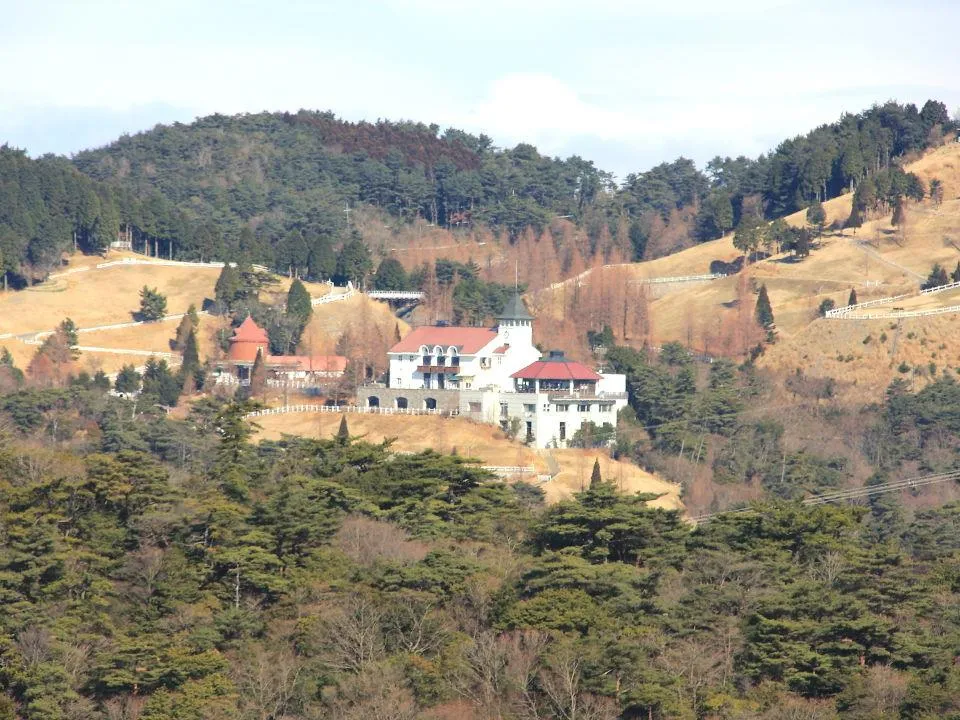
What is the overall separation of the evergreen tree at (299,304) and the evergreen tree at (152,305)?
7.26m

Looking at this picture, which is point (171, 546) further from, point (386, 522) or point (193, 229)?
point (193, 229)

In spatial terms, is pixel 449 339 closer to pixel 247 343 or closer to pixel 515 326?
pixel 515 326

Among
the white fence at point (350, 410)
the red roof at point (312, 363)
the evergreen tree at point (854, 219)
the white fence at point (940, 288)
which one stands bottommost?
the white fence at point (350, 410)

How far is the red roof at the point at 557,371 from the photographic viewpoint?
8388 cm

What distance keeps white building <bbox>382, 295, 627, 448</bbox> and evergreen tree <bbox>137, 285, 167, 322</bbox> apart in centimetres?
1991

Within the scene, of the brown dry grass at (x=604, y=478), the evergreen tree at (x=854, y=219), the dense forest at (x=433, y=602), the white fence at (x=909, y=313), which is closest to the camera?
the dense forest at (x=433, y=602)

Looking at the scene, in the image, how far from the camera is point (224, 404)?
82.4 metres

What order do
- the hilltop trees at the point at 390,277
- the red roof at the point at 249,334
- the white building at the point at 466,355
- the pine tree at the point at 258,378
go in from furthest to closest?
the hilltop trees at the point at 390,277
the red roof at the point at 249,334
the pine tree at the point at 258,378
the white building at the point at 466,355

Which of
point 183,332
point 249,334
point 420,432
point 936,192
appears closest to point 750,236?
point 936,192

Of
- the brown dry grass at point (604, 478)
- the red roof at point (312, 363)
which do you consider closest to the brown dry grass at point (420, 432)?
the brown dry grass at point (604, 478)

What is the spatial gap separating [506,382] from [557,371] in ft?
10.0

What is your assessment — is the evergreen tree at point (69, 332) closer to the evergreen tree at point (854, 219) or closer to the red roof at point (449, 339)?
the red roof at point (449, 339)

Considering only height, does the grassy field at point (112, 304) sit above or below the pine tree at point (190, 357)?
above

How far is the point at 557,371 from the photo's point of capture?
84.2 meters
